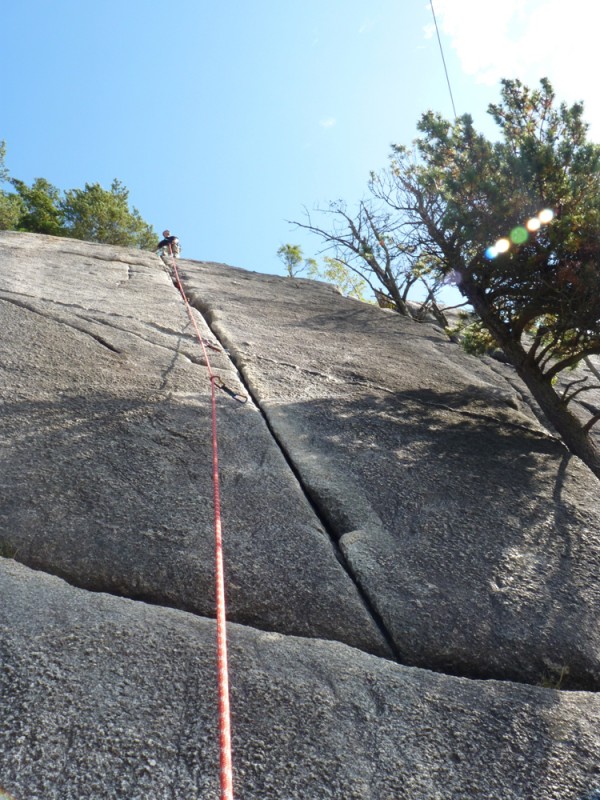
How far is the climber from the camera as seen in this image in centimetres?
1617

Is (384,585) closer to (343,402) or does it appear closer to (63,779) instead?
(63,779)

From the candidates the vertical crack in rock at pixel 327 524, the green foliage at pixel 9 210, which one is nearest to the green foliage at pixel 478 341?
the vertical crack in rock at pixel 327 524

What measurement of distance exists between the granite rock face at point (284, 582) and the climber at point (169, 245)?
8.98 metres

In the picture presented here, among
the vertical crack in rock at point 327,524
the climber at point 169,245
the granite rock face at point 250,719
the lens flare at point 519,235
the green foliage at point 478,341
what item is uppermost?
the climber at point 169,245

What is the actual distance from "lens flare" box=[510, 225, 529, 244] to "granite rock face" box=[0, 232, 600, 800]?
185cm

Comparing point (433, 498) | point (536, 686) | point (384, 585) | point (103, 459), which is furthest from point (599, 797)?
point (103, 459)

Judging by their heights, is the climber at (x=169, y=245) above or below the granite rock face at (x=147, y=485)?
above

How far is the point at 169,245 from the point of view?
16.3m

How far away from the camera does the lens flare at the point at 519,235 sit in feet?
24.0

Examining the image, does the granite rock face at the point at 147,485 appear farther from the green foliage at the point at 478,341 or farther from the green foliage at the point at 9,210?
the green foliage at the point at 9,210

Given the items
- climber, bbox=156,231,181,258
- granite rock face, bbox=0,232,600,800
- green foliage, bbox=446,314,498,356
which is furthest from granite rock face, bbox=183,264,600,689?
climber, bbox=156,231,181,258

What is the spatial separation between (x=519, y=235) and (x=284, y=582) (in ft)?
17.4

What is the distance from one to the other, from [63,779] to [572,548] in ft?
12.0

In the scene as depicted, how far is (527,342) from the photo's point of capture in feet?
37.9
